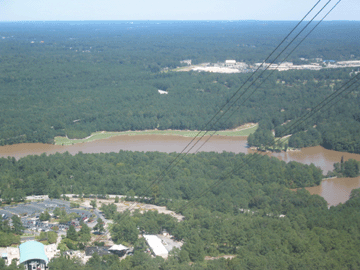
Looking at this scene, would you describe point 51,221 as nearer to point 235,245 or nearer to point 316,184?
point 235,245

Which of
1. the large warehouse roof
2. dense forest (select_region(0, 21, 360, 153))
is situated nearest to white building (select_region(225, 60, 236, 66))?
dense forest (select_region(0, 21, 360, 153))

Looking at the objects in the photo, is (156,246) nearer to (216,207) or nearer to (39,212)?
→ (216,207)

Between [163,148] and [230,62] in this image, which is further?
[230,62]

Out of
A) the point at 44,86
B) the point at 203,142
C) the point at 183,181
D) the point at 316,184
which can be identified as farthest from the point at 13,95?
the point at 316,184

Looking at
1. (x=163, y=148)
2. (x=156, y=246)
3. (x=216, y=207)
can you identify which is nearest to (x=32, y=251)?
(x=156, y=246)

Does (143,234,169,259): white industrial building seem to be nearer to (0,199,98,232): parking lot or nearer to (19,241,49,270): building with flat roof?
(0,199,98,232): parking lot

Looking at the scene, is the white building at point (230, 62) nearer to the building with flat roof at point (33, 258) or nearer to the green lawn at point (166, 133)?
the green lawn at point (166, 133)
